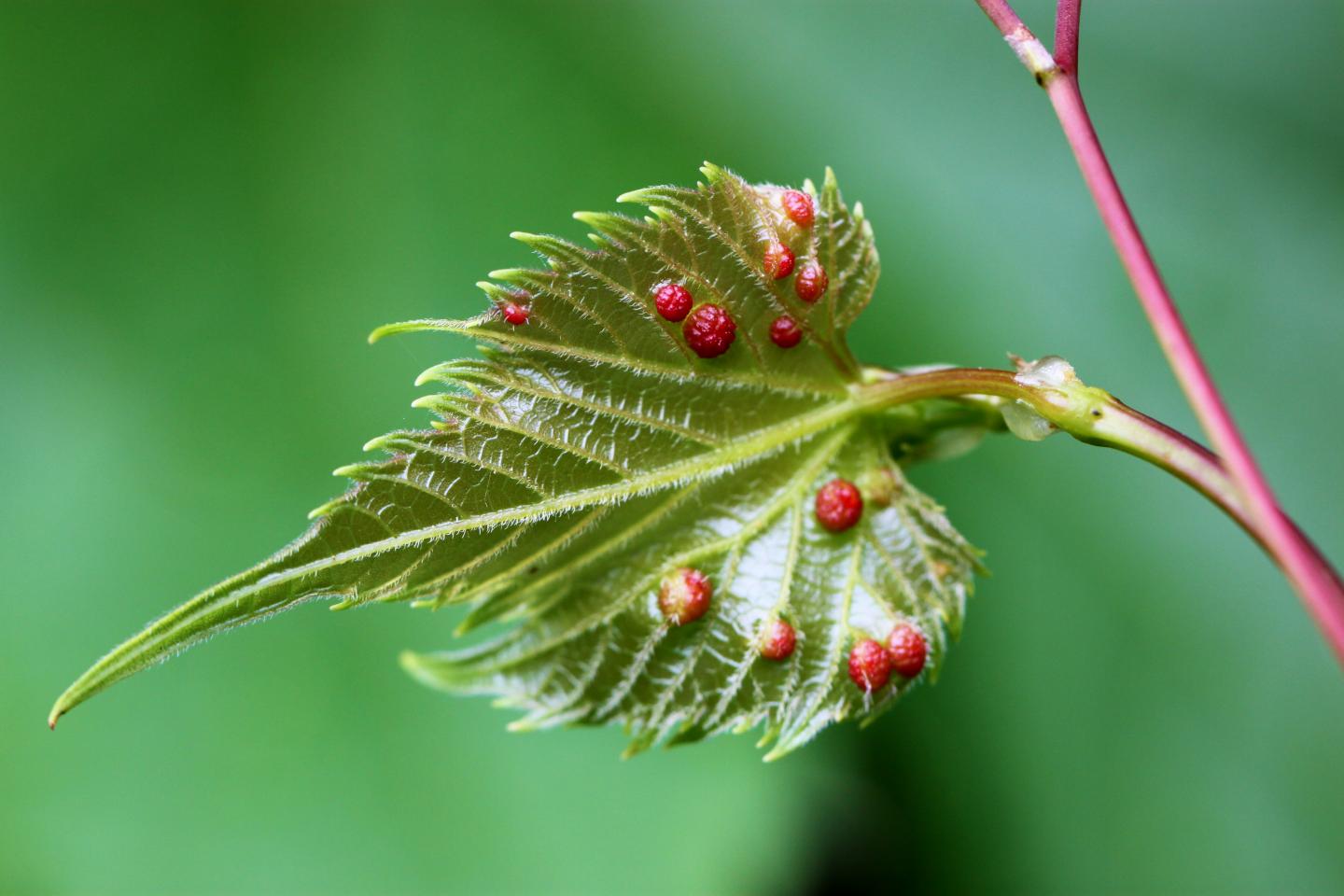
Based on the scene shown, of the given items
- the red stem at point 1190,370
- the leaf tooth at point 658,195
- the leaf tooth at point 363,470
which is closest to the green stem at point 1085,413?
the red stem at point 1190,370

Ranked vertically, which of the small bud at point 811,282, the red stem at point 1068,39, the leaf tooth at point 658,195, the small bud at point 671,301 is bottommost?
the small bud at point 671,301

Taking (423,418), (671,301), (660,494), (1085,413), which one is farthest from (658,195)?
(423,418)

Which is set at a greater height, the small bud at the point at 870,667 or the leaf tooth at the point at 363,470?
the leaf tooth at the point at 363,470

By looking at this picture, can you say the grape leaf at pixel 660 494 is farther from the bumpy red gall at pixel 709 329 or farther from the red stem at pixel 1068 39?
the red stem at pixel 1068 39

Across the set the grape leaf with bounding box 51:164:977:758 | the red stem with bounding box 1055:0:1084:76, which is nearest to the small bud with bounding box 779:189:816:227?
the grape leaf with bounding box 51:164:977:758

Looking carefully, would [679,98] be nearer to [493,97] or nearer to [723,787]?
[493,97]

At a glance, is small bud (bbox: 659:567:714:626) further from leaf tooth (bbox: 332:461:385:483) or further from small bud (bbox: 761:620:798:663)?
leaf tooth (bbox: 332:461:385:483)
